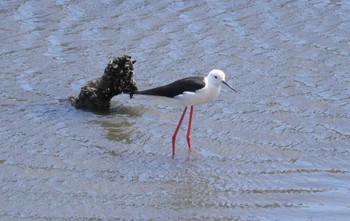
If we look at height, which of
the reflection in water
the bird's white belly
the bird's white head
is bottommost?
the reflection in water

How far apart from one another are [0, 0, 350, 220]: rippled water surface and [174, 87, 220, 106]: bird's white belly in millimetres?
429

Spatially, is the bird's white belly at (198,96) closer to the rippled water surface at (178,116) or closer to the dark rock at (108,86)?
the rippled water surface at (178,116)

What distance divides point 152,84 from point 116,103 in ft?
1.67

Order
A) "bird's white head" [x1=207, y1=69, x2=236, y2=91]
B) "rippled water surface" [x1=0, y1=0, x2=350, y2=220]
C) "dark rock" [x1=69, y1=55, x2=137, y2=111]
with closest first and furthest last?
"rippled water surface" [x1=0, y1=0, x2=350, y2=220], "bird's white head" [x1=207, y1=69, x2=236, y2=91], "dark rock" [x1=69, y1=55, x2=137, y2=111]

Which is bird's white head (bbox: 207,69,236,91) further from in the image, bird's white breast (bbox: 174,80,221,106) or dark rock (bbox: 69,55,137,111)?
dark rock (bbox: 69,55,137,111)

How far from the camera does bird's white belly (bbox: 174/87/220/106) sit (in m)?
8.56

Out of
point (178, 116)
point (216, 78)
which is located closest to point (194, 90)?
point (216, 78)

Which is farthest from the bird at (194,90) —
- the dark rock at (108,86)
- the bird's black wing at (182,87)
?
the dark rock at (108,86)

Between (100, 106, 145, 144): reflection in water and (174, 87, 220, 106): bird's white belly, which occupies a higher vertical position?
(174, 87, 220, 106): bird's white belly

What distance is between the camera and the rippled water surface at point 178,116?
7.45 metres

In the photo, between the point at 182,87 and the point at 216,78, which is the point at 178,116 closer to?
the point at 182,87

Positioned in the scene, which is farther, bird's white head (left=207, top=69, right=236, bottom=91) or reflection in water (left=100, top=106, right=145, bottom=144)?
reflection in water (left=100, top=106, right=145, bottom=144)

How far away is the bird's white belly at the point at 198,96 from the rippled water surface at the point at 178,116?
16.9 inches

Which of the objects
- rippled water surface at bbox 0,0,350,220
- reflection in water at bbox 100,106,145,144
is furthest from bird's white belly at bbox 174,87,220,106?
reflection in water at bbox 100,106,145,144
